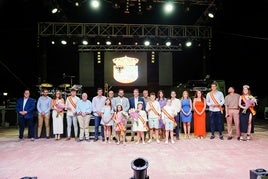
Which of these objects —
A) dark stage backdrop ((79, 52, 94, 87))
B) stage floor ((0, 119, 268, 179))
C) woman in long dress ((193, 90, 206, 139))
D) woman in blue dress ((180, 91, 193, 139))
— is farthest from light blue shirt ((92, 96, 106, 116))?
dark stage backdrop ((79, 52, 94, 87))

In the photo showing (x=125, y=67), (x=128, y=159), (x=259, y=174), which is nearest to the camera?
(x=259, y=174)

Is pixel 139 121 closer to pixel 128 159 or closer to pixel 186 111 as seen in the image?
pixel 186 111

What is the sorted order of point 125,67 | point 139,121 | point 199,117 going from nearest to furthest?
point 139,121, point 199,117, point 125,67

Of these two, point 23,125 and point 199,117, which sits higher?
point 199,117

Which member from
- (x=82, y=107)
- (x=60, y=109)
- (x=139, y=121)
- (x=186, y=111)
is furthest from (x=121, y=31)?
(x=139, y=121)

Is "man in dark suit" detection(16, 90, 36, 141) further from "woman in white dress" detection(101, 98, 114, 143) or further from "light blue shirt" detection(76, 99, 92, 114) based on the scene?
"woman in white dress" detection(101, 98, 114, 143)

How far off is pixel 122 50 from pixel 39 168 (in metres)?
12.9

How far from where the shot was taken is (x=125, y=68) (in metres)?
17.7

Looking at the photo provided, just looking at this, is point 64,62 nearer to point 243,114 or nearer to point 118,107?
point 118,107

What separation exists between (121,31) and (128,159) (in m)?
9.30

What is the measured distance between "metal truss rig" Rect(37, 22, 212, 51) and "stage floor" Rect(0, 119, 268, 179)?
676 cm

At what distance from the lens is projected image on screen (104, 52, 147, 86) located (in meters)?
17.2

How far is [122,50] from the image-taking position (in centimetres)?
1688

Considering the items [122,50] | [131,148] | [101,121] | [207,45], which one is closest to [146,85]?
[122,50]
